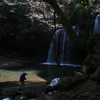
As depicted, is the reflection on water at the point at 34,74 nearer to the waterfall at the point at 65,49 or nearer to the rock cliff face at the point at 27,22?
the waterfall at the point at 65,49

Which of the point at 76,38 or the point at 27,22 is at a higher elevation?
the point at 27,22

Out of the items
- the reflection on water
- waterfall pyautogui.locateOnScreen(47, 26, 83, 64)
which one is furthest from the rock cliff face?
the reflection on water

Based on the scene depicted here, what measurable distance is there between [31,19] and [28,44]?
5401mm

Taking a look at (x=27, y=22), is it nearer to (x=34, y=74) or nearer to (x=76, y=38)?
(x=34, y=74)

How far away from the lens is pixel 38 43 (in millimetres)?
29891

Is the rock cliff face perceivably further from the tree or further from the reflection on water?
the tree

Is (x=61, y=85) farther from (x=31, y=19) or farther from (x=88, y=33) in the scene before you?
(x=31, y=19)

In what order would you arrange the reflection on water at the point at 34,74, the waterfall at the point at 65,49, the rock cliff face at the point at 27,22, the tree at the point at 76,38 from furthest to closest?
the rock cliff face at the point at 27,22 < the waterfall at the point at 65,49 < the reflection on water at the point at 34,74 < the tree at the point at 76,38

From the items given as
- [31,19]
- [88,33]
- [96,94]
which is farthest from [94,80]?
[31,19]

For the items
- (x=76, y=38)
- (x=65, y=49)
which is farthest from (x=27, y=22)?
(x=76, y=38)

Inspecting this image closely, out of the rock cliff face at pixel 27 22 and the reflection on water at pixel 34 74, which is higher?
the rock cliff face at pixel 27 22

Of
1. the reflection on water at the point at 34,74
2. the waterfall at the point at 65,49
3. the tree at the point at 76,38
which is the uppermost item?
the tree at the point at 76,38

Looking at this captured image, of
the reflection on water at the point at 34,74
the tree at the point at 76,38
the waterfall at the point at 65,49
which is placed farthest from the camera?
the waterfall at the point at 65,49

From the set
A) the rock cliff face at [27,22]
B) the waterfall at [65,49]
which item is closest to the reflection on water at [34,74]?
the waterfall at [65,49]
